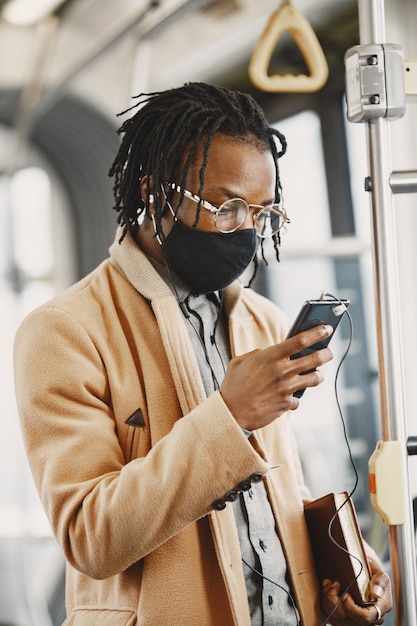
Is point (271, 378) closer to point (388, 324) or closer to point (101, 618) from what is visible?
point (388, 324)

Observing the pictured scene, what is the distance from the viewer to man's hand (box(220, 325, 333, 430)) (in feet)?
4.23

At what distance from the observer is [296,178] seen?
4.17m

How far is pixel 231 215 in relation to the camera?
152 cm

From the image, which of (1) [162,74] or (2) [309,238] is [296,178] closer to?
(2) [309,238]

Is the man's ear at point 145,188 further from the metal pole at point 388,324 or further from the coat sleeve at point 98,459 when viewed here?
the metal pole at point 388,324

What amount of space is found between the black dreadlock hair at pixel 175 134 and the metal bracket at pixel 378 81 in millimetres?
267

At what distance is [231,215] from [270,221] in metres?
0.19

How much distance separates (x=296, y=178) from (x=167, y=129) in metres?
2.64

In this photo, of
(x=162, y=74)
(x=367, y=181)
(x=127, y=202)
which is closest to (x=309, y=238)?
(x=162, y=74)

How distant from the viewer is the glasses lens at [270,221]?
1.53 metres

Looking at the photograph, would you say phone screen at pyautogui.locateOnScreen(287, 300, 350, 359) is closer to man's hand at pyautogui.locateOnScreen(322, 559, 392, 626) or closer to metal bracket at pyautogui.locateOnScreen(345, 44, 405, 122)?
metal bracket at pyautogui.locateOnScreen(345, 44, 405, 122)

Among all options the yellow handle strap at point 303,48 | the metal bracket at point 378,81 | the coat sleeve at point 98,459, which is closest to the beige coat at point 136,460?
the coat sleeve at point 98,459

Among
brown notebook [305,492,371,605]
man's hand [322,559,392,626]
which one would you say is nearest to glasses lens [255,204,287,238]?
brown notebook [305,492,371,605]

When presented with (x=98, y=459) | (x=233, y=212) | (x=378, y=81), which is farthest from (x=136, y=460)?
(x=378, y=81)
